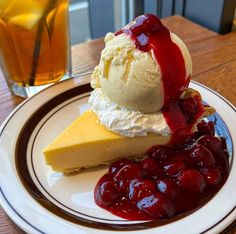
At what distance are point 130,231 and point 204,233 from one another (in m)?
0.13

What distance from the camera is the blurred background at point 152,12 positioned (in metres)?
1.44

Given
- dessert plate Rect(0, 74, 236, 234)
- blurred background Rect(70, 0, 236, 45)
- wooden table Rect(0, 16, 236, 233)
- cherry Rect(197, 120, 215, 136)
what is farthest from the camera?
blurred background Rect(70, 0, 236, 45)

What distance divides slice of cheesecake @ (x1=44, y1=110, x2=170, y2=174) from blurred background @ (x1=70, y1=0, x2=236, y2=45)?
29.9 inches

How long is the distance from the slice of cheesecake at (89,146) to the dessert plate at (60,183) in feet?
0.09

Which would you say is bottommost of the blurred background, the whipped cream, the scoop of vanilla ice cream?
the blurred background

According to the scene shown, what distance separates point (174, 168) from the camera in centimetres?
77

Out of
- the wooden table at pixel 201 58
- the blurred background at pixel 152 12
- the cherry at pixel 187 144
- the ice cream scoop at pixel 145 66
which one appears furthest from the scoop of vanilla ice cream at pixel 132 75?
the blurred background at pixel 152 12

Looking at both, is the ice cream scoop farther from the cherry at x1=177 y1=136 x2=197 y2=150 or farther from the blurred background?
the blurred background

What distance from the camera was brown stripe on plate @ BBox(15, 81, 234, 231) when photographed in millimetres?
690

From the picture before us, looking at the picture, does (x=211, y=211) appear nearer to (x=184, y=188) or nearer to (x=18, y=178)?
(x=184, y=188)

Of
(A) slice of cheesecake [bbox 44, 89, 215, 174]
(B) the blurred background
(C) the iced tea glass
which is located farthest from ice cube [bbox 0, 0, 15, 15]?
(B) the blurred background

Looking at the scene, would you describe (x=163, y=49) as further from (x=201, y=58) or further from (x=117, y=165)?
(x=201, y=58)

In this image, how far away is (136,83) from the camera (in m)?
0.80

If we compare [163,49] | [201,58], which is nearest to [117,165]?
[163,49]
